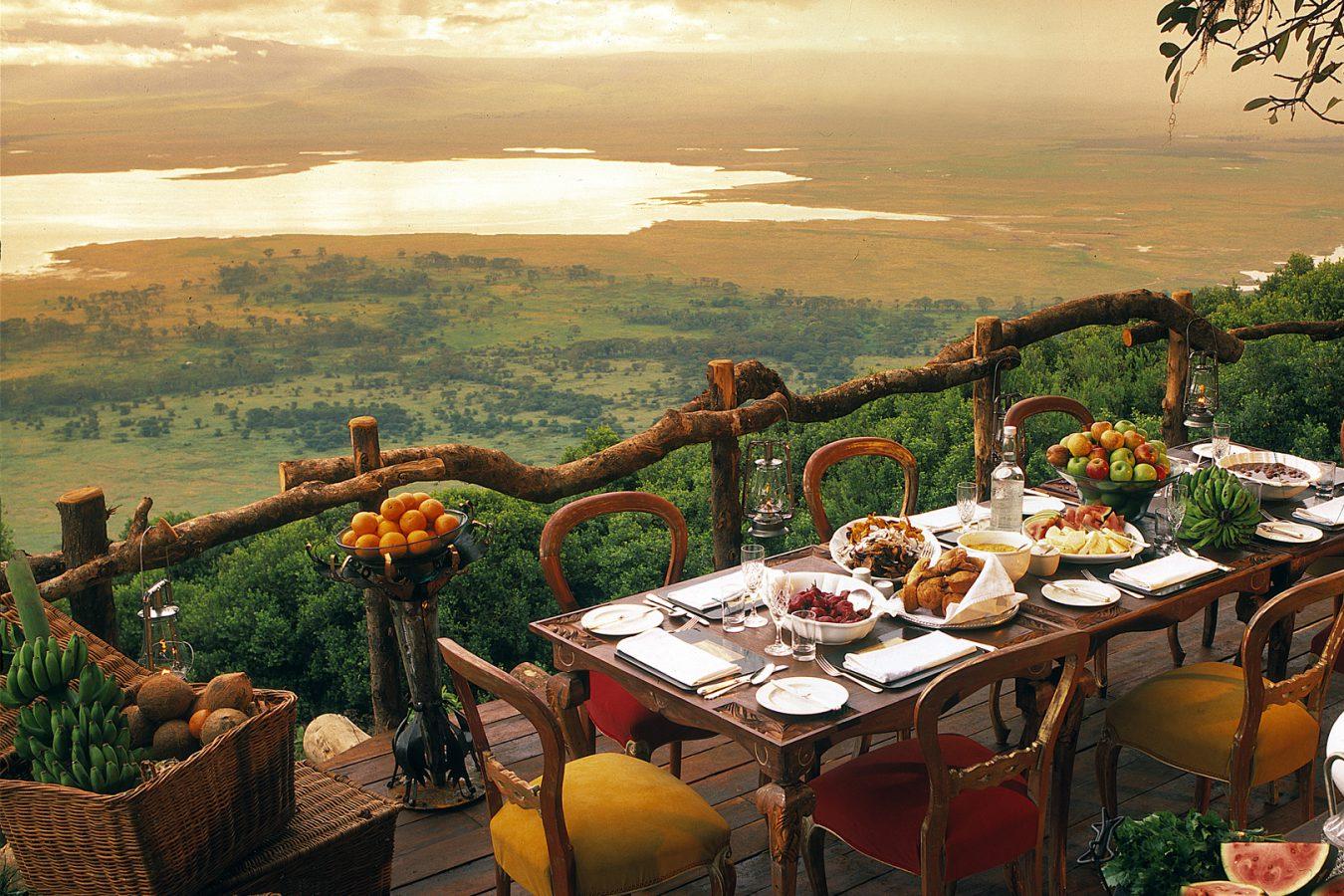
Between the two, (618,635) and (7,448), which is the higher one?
(618,635)

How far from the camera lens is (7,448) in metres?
14.6

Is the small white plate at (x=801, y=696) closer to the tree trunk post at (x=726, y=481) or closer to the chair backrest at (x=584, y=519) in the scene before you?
the chair backrest at (x=584, y=519)

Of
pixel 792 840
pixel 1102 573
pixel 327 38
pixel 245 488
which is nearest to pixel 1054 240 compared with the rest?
pixel 327 38

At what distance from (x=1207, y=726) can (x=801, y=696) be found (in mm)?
1094

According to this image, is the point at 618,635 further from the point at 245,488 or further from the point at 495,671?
the point at 245,488

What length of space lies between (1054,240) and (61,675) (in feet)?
51.3

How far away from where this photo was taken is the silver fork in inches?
88.9

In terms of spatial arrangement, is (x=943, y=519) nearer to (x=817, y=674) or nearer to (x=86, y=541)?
(x=817, y=674)

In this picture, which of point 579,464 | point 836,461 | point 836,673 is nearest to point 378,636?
point 579,464

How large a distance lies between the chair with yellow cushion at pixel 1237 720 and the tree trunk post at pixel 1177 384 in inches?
105

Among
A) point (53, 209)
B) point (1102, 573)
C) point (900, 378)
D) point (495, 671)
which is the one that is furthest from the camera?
point (53, 209)

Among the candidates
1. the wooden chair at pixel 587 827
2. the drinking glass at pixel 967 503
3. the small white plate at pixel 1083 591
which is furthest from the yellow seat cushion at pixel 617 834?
the drinking glass at pixel 967 503

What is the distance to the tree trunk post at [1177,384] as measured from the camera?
17.4ft

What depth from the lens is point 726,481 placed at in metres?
3.87
